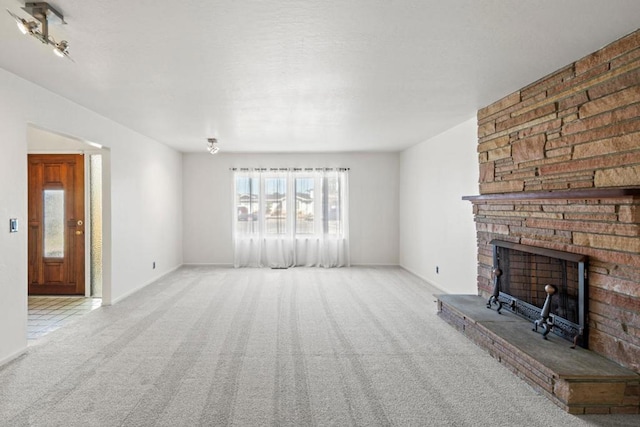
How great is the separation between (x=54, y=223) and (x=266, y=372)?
463 cm

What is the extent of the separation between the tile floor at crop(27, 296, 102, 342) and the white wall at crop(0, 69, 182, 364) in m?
0.43

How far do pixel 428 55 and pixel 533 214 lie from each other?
1.86 meters

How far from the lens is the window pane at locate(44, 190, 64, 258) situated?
18.4 ft

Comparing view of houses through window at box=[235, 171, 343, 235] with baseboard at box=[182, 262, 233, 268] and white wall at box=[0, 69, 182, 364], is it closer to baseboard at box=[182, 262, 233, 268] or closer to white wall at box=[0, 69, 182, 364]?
baseboard at box=[182, 262, 233, 268]

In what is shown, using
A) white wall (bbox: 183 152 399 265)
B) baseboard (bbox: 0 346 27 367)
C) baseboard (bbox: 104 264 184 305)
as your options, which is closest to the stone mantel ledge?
white wall (bbox: 183 152 399 265)

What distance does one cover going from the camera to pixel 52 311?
15.6 feet

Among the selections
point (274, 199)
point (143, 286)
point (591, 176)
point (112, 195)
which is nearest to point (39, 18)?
point (112, 195)

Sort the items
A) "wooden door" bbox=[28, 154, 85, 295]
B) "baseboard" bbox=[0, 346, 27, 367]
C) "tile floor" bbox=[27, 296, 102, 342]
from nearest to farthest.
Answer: "baseboard" bbox=[0, 346, 27, 367], "tile floor" bbox=[27, 296, 102, 342], "wooden door" bbox=[28, 154, 85, 295]

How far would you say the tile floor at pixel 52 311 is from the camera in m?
4.05

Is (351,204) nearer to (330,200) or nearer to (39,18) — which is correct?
(330,200)

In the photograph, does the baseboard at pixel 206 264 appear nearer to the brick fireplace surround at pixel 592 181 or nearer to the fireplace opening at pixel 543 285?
the brick fireplace surround at pixel 592 181

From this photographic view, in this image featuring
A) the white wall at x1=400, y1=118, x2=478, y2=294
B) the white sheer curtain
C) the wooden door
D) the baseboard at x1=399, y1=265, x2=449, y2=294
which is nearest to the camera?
the white wall at x1=400, y1=118, x2=478, y2=294

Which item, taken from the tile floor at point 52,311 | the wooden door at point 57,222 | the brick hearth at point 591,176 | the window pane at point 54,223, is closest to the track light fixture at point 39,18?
the tile floor at point 52,311

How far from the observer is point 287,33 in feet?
7.94
